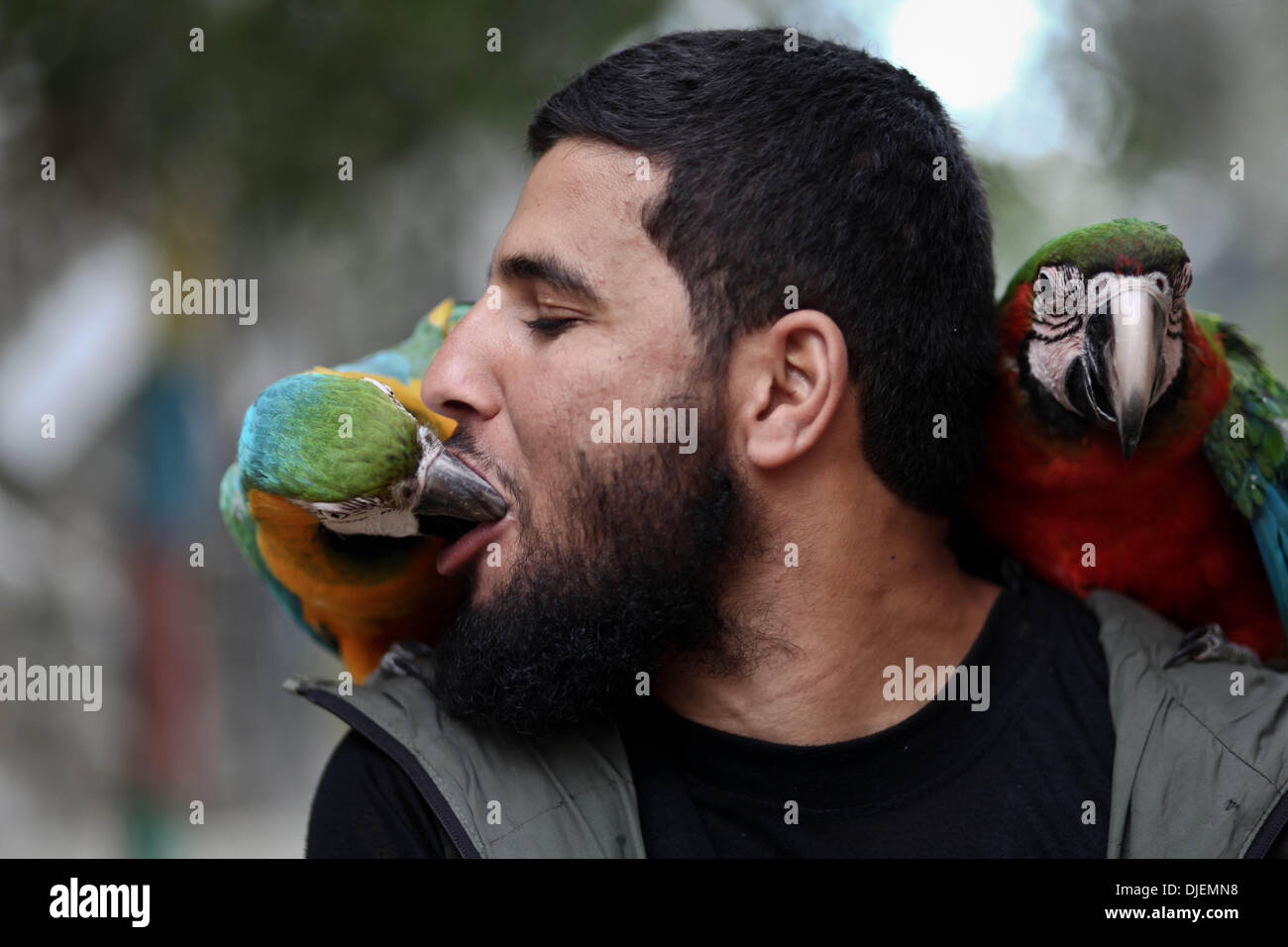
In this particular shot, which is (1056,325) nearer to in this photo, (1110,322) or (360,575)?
(1110,322)

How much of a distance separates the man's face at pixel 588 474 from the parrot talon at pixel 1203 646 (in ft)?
3.64

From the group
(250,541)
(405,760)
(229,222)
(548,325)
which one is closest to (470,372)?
(548,325)

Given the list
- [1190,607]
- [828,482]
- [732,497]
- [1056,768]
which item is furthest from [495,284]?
[1190,607]

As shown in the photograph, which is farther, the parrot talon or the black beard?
the parrot talon

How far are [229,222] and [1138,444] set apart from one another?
3.83 metres

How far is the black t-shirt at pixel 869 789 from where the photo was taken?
1970 mm

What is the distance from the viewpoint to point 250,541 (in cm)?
308

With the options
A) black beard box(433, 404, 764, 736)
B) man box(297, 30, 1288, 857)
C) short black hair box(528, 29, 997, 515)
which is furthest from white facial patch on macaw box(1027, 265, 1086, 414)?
black beard box(433, 404, 764, 736)

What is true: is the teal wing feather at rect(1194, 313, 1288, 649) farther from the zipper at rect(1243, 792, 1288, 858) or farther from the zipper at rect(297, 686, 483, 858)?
the zipper at rect(297, 686, 483, 858)

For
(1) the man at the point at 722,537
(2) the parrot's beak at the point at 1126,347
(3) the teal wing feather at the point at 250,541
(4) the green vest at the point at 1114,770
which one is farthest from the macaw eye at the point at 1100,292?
(3) the teal wing feather at the point at 250,541

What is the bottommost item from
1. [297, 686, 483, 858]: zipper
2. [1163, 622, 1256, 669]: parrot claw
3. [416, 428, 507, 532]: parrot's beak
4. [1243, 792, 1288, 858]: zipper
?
[1243, 792, 1288, 858]: zipper

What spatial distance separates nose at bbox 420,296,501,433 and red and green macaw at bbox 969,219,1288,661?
4.35 ft

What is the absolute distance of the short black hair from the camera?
204 cm
